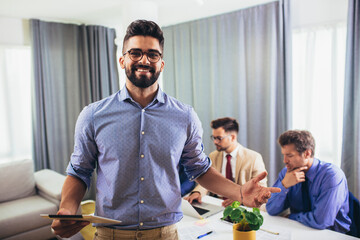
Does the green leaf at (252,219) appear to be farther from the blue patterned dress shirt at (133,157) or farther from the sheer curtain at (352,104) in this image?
the sheer curtain at (352,104)

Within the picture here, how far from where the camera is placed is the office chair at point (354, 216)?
195 cm

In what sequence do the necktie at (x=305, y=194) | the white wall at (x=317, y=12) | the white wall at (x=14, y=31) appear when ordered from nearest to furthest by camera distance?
the necktie at (x=305, y=194), the white wall at (x=317, y=12), the white wall at (x=14, y=31)

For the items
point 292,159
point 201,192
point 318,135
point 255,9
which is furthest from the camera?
point 255,9

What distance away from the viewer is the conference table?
64.6 inches

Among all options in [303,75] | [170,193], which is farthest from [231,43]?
[170,193]

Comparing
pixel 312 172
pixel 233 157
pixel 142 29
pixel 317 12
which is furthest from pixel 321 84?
pixel 142 29

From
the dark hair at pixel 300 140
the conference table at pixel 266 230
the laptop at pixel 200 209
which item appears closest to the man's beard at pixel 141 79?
the conference table at pixel 266 230

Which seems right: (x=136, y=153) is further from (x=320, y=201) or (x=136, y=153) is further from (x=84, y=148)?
(x=320, y=201)

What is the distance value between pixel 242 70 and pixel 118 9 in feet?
5.53

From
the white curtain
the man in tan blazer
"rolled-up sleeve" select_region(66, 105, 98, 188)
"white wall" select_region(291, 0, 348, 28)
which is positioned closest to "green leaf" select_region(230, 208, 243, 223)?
"rolled-up sleeve" select_region(66, 105, 98, 188)

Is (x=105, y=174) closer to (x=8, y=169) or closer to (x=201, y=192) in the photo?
(x=201, y=192)

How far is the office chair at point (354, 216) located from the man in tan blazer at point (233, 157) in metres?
0.81

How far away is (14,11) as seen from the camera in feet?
12.5

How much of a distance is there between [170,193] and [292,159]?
1.24m
